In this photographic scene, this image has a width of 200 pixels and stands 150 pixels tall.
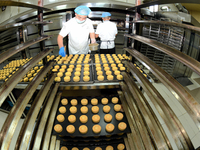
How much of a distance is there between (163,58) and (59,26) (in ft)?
12.7

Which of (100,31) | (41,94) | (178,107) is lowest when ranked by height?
Result: (178,107)

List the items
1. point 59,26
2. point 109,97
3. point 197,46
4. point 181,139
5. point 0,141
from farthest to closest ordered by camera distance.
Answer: point 59,26 → point 197,46 → point 109,97 → point 181,139 → point 0,141

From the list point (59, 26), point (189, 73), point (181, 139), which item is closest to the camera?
point (181, 139)

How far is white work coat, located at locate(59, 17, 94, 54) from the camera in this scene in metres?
2.35

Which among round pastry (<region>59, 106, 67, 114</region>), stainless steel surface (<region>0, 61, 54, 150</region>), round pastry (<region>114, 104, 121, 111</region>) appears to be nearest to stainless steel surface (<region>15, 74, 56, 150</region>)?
stainless steel surface (<region>0, 61, 54, 150</region>)

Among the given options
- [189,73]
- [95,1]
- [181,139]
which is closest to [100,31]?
[95,1]

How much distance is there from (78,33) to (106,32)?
919 millimetres

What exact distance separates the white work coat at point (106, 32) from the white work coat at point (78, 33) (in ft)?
2.03

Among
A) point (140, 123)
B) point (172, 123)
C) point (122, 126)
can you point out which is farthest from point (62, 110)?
point (172, 123)

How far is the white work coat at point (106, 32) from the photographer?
307 centimetres

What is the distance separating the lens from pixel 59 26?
445 centimetres

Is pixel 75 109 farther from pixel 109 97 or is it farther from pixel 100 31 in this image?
pixel 100 31

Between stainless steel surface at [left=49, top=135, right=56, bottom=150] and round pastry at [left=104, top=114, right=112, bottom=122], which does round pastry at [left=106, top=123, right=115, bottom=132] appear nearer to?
round pastry at [left=104, top=114, right=112, bottom=122]

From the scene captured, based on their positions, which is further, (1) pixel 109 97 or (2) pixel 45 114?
(1) pixel 109 97
